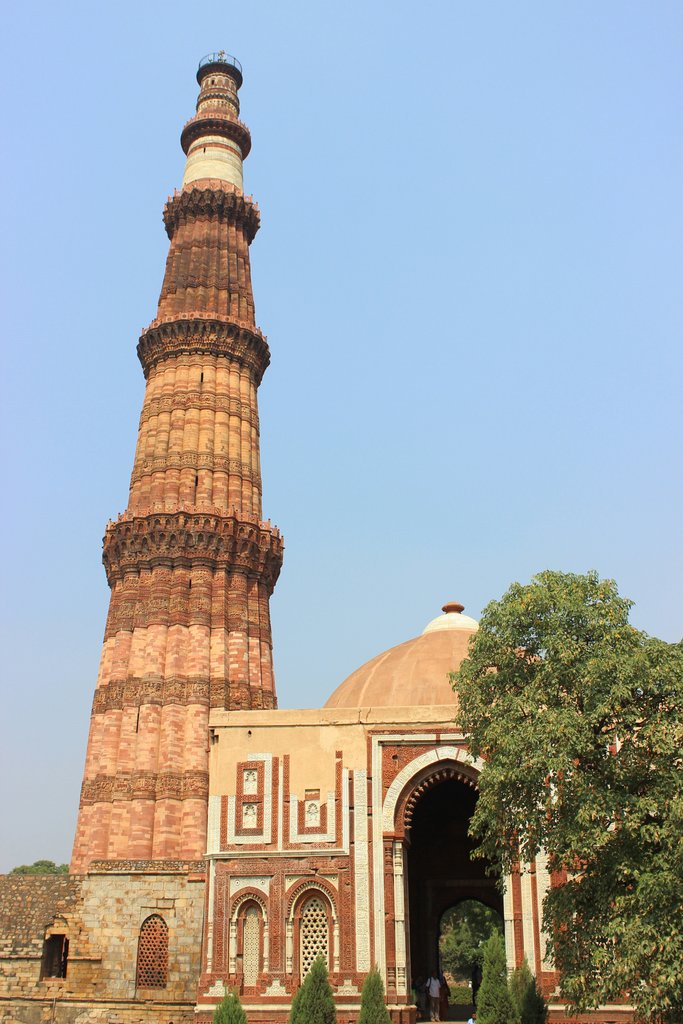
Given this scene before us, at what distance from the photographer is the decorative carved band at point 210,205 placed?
37.8 meters

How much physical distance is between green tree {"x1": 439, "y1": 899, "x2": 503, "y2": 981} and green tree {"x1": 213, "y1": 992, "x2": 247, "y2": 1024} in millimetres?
30518

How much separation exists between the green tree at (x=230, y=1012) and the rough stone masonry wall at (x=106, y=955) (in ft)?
11.6

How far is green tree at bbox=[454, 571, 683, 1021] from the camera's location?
13570 mm

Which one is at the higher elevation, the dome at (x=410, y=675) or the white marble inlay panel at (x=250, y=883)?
the dome at (x=410, y=675)

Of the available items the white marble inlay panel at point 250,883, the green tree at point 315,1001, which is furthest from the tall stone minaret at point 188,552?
the green tree at point 315,1001

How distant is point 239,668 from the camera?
30484 millimetres

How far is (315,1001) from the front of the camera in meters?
19.0

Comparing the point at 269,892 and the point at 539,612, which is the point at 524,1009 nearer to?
the point at 269,892

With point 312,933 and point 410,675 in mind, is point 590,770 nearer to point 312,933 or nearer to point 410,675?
point 312,933

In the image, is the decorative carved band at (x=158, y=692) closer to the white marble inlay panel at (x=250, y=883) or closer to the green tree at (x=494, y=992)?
the white marble inlay panel at (x=250, y=883)

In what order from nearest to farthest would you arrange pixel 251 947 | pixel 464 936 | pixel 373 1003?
pixel 373 1003 < pixel 251 947 < pixel 464 936

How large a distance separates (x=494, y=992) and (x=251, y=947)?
4.95m

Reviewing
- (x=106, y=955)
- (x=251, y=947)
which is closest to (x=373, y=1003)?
(x=251, y=947)

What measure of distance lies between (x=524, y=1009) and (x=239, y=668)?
1389cm
